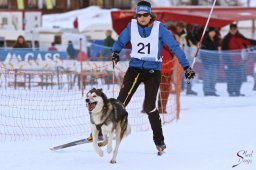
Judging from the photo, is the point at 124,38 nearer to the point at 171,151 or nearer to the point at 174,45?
the point at 174,45

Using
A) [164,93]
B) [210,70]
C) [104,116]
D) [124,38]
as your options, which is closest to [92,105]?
[104,116]

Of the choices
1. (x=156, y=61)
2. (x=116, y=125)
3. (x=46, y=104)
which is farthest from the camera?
(x=46, y=104)

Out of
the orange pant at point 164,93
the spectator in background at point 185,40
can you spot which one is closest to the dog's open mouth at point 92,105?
the orange pant at point 164,93

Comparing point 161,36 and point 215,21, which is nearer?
point 161,36

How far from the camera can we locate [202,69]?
1423cm

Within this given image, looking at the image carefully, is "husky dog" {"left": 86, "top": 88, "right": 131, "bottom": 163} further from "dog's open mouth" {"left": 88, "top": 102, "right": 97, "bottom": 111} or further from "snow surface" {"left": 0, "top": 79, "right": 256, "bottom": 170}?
"snow surface" {"left": 0, "top": 79, "right": 256, "bottom": 170}

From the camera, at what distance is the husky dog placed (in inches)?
253

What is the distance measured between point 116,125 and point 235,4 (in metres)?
37.4

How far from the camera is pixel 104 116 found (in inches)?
253

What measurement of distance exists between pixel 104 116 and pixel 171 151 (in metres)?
1.15

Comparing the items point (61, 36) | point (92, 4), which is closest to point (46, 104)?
point (61, 36)

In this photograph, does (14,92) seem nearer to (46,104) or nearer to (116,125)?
(46,104)

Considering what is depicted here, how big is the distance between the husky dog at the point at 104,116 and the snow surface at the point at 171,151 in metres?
0.24

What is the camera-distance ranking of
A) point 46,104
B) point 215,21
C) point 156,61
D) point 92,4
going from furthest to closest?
point 92,4
point 215,21
point 46,104
point 156,61
